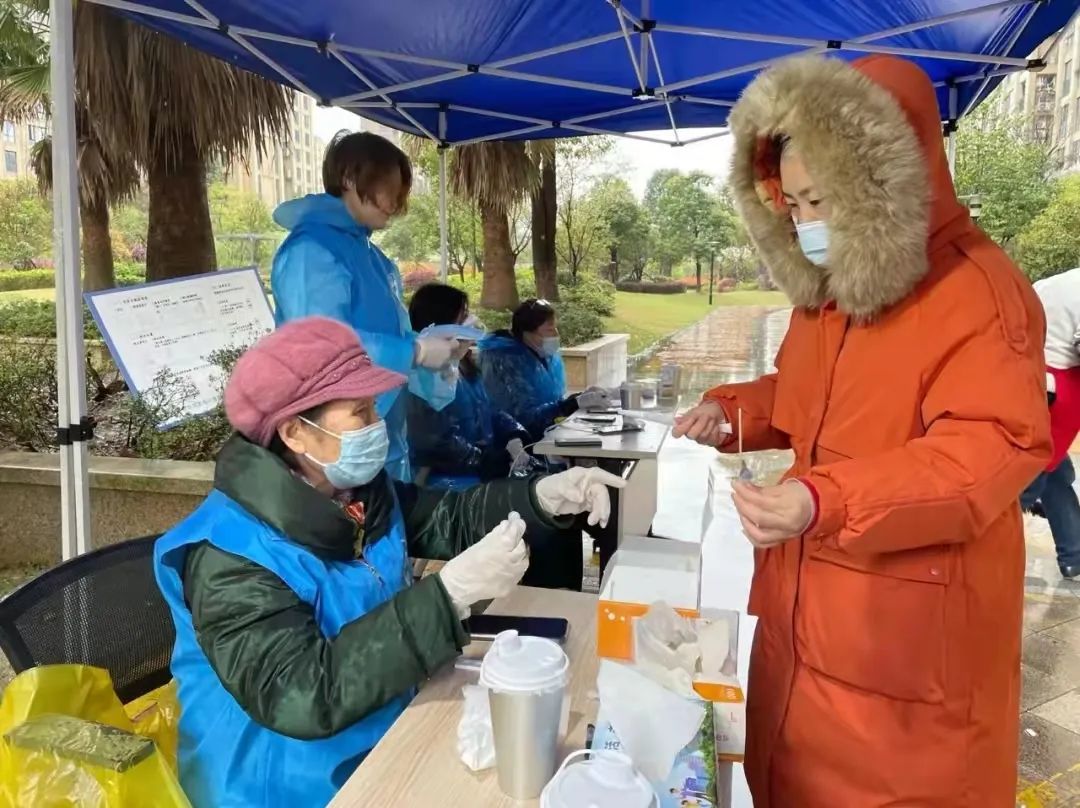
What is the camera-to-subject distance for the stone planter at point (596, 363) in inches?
351

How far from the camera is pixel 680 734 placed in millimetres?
956

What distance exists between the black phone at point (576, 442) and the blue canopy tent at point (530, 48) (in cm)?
174

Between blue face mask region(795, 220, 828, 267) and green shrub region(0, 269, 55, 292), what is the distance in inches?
757

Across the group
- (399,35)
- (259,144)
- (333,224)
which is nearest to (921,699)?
(333,224)

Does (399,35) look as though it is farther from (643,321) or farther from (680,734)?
(643,321)

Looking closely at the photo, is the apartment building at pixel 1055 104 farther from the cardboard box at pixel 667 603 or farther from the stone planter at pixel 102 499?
the cardboard box at pixel 667 603

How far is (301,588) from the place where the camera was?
51.8 inches

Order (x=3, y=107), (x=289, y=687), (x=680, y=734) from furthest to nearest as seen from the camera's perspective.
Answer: (x=3, y=107) < (x=289, y=687) < (x=680, y=734)

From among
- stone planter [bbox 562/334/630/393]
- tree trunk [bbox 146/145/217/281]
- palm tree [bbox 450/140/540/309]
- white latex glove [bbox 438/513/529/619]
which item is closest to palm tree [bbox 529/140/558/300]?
palm tree [bbox 450/140/540/309]

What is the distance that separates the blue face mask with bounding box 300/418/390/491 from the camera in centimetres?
148

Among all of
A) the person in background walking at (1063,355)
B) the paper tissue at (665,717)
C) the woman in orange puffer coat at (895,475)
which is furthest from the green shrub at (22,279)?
the paper tissue at (665,717)

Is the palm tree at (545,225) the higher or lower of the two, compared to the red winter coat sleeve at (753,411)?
higher

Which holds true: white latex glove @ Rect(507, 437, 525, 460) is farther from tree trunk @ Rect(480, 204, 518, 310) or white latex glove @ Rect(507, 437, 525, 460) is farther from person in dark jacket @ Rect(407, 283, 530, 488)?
tree trunk @ Rect(480, 204, 518, 310)

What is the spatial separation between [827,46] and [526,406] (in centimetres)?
229
